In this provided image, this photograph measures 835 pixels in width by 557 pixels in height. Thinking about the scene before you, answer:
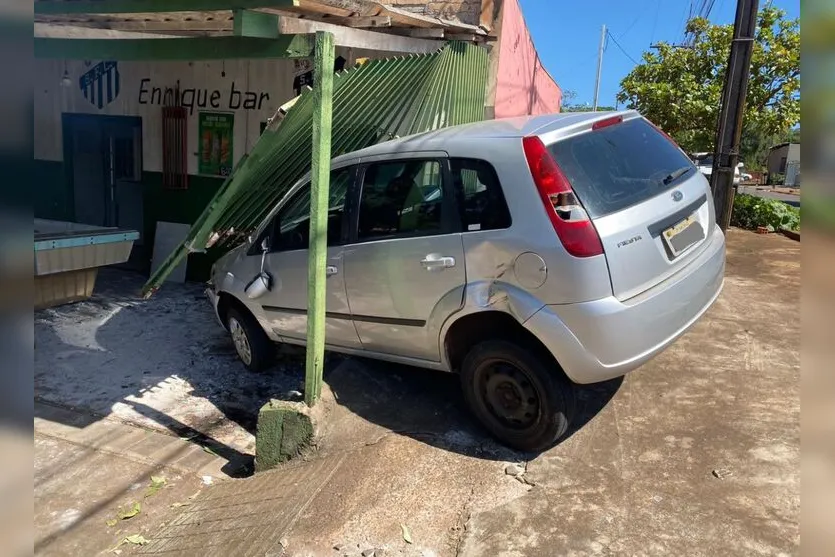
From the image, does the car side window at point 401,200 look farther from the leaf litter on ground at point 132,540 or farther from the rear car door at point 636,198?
the leaf litter on ground at point 132,540

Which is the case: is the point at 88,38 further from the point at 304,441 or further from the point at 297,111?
the point at 304,441

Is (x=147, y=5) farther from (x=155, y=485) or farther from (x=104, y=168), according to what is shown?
(x=104, y=168)

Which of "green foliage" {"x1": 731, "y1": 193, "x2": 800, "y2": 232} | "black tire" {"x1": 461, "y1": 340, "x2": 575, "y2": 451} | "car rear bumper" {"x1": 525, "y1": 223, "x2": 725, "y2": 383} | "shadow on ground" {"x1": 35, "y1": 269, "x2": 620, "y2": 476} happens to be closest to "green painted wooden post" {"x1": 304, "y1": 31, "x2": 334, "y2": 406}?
"shadow on ground" {"x1": 35, "y1": 269, "x2": 620, "y2": 476}

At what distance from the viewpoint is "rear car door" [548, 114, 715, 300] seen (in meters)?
3.23

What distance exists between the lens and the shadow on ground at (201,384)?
424 centimetres

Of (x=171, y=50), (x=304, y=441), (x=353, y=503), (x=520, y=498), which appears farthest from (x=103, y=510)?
(x=171, y=50)

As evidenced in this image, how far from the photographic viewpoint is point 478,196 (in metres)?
3.63

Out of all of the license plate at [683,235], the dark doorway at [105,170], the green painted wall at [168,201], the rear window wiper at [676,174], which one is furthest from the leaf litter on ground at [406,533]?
the dark doorway at [105,170]

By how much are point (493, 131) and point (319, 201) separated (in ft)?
3.74

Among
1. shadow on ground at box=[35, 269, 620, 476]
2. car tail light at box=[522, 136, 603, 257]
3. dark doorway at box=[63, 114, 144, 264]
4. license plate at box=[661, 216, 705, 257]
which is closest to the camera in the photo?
car tail light at box=[522, 136, 603, 257]

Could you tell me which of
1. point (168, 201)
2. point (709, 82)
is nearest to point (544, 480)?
point (168, 201)

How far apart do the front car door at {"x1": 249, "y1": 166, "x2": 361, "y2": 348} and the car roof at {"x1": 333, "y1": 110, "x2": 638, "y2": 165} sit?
0.34 metres

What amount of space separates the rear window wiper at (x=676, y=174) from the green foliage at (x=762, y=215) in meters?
8.53

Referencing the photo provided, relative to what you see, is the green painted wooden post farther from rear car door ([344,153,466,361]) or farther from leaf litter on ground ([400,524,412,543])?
leaf litter on ground ([400,524,412,543])
